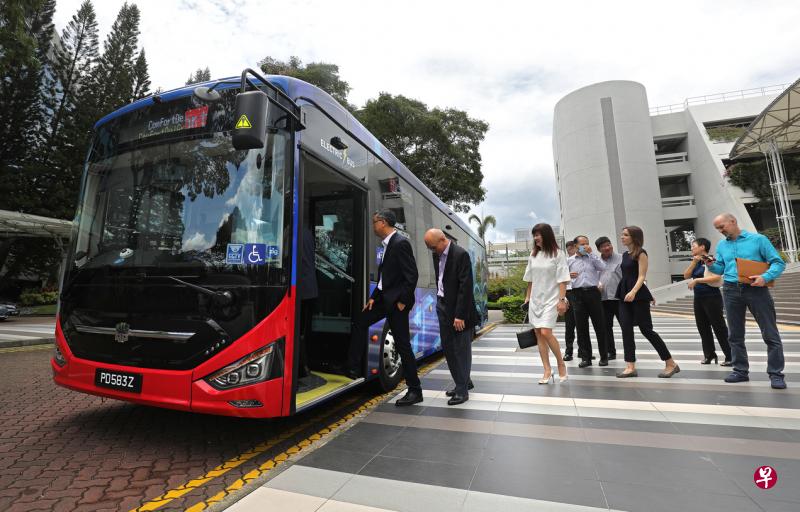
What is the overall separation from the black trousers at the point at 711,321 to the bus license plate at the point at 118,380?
654 cm

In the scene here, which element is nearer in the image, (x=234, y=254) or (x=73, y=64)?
(x=234, y=254)

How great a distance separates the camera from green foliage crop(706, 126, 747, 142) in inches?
1175

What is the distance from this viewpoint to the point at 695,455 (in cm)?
275

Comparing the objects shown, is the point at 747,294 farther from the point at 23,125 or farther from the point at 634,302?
the point at 23,125

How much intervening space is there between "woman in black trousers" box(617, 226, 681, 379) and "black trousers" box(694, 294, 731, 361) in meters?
0.92

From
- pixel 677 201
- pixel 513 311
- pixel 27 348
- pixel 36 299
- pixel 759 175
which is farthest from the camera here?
pixel 677 201

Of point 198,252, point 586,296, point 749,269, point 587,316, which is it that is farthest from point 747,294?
point 198,252

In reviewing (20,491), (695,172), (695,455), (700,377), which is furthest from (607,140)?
(20,491)

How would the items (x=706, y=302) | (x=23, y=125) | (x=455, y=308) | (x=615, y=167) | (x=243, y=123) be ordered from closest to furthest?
(x=243, y=123), (x=455, y=308), (x=706, y=302), (x=23, y=125), (x=615, y=167)

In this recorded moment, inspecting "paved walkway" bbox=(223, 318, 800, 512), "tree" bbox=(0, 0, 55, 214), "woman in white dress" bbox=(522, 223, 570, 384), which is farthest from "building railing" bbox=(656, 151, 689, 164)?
"tree" bbox=(0, 0, 55, 214)

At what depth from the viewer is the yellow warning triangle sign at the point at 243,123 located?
261 cm

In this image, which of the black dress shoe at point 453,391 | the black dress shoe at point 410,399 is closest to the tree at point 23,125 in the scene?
the black dress shoe at point 410,399

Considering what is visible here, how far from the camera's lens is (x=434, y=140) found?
73.7ft

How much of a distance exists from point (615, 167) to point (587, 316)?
30.5 meters
